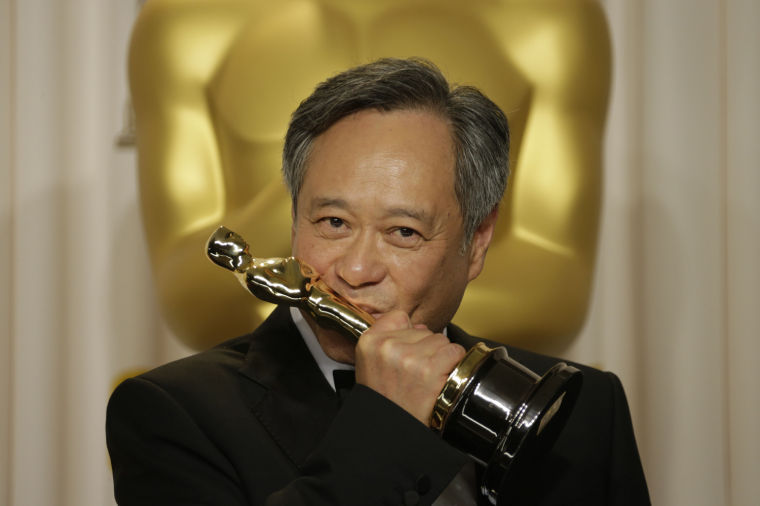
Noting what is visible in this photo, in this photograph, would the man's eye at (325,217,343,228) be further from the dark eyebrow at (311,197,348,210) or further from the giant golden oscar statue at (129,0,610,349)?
the giant golden oscar statue at (129,0,610,349)

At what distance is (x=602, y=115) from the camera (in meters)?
1.61

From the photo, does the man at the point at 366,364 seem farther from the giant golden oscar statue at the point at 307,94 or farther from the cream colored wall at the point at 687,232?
the cream colored wall at the point at 687,232

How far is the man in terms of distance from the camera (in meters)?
0.90

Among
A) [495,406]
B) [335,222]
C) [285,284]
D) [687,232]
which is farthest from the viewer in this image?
[687,232]

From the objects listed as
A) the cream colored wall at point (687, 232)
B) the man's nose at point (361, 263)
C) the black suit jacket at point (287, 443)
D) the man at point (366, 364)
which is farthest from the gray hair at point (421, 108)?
the cream colored wall at point (687, 232)

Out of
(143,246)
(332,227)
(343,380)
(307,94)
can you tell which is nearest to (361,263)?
(332,227)

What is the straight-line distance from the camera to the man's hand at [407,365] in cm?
91

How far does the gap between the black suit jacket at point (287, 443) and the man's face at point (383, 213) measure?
0.30 ft

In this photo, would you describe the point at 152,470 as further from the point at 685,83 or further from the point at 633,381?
the point at 685,83

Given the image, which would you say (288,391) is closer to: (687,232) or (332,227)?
(332,227)

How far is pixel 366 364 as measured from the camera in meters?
0.94

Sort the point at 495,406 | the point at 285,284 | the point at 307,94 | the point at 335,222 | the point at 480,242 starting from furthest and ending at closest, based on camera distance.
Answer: the point at 307,94, the point at 480,242, the point at 335,222, the point at 285,284, the point at 495,406

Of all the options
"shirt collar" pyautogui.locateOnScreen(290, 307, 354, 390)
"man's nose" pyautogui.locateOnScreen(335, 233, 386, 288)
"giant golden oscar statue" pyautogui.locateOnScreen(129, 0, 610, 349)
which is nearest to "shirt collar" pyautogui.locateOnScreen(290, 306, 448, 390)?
"shirt collar" pyautogui.locateOnScreen(290, 307, 354, 390)

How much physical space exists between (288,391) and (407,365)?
240 mm
